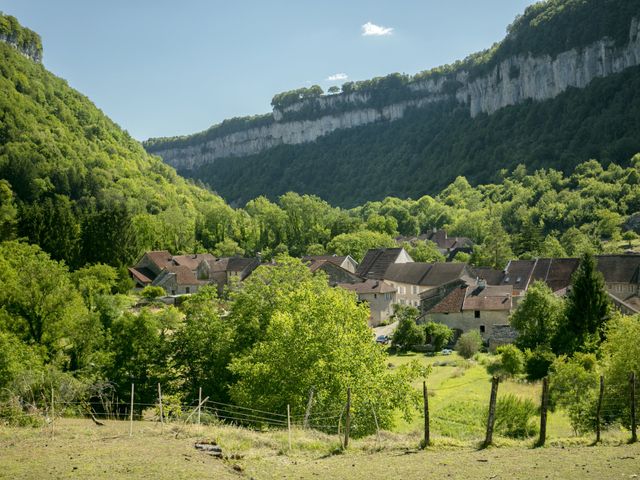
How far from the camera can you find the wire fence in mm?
16219

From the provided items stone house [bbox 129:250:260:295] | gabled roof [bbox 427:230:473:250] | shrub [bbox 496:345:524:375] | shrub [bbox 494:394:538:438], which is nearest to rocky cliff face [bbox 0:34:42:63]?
stone house [bbox 129:250:260:295]

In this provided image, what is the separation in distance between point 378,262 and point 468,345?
3165 centimetres

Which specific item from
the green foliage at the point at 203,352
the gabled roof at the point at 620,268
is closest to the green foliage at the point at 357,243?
the gabled roof at the point at 620,268

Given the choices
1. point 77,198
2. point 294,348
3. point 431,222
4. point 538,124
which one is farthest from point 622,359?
point 538,124

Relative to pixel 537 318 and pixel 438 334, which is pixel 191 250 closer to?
pixel 438 334

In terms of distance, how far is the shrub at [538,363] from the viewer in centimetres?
3759

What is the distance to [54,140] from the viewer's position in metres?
105

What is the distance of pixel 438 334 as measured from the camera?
4722 centimetres

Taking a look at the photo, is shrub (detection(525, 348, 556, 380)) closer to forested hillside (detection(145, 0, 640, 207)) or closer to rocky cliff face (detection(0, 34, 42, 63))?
forested hillside (detection(145, 0, 640, 207))

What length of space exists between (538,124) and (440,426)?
145951 millimetres

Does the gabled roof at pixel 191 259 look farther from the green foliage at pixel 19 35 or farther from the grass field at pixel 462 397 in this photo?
the green foliage at pixel 19 35

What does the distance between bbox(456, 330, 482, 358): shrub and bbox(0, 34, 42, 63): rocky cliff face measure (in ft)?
401

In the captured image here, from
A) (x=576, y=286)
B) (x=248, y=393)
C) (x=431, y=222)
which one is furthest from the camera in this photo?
(x=431, y=222)

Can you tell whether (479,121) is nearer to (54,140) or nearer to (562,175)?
(562,175)
